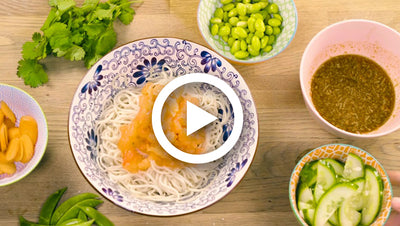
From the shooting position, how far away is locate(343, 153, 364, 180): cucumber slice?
1.95 metres

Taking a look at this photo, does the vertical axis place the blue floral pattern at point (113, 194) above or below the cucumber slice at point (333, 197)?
above

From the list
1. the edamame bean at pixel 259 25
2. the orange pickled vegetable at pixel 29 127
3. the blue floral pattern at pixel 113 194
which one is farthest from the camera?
A: the edamame bean at pixel 259 25

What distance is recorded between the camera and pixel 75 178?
2.13m

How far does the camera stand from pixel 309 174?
193 centimetres

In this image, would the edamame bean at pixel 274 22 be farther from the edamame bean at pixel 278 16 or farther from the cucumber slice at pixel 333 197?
the cucumber slice at pixel 333 197

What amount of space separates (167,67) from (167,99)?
20 cm

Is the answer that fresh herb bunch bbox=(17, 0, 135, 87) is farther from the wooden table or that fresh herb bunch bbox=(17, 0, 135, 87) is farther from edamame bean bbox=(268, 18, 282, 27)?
edamame bean bbox=(268, 18, 282, 27)

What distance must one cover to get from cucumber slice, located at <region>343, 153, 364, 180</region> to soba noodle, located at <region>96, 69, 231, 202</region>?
27.5 inches

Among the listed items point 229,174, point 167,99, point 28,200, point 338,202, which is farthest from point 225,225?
point 28,200

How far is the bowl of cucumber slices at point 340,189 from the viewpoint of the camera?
6.08 ft

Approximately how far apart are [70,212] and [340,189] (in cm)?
149

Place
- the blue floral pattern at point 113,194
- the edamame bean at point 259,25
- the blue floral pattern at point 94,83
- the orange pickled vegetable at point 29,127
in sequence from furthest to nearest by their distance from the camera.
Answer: the edamame bean at point 259,25 → the orange pickled vegetable at point 29,127 → the blue floral pattern at point 94,83 → the blue floral pattern at point 113,194

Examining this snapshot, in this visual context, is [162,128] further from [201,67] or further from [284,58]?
[284,58]

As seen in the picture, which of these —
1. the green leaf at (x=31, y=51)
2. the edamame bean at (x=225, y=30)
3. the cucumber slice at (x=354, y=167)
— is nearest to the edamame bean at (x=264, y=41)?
the edamame bean at (x=225, y=30)
